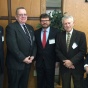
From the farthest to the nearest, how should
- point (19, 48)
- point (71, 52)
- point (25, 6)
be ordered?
1. point (25, 6)
2. point (19, 48)
3. point (71, 52)

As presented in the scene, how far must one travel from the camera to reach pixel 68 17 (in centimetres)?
278

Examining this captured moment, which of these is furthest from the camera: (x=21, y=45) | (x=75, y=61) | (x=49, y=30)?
(x=49, y=30)

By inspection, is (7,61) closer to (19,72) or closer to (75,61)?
(19,72)

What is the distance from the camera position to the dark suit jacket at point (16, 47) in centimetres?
287

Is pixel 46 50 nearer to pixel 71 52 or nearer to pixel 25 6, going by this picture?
pixel 71 52

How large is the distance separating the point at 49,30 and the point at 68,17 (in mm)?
471

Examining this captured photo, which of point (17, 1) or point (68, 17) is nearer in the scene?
point (68, 17)

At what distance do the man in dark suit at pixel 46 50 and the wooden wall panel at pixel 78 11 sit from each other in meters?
0.60

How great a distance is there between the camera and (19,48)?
116 inches

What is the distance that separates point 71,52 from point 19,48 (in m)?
0.78

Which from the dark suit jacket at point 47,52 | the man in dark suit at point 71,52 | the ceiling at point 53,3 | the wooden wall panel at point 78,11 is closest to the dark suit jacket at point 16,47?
the dark suit jacket at point 47,52

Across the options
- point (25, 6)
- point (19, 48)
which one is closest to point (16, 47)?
point (19, 48)

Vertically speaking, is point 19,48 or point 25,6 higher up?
point 25,6

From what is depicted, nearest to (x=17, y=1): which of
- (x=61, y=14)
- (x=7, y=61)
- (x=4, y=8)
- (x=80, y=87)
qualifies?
(x=4, y=8)
